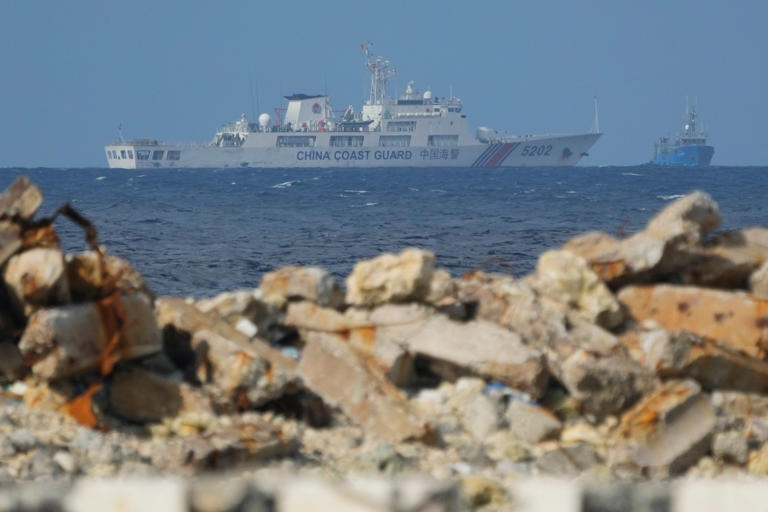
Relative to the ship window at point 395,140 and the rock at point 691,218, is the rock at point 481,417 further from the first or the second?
the ship window at point 395,140

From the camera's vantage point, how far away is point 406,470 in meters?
4.44

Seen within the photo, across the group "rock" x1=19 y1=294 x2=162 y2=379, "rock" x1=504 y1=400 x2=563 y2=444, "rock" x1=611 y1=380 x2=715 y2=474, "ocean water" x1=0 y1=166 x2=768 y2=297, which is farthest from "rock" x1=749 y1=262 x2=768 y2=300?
"rock" x1=19 y1=294 x2=162 y2=379

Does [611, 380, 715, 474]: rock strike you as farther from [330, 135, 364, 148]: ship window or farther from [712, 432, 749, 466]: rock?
[330, 135, 364, 148]: ship window

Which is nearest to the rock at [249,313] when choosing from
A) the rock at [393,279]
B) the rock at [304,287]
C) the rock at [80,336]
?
the rock at [304,287]

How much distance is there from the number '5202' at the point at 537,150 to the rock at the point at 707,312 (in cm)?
9109

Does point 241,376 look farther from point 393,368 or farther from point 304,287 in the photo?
point 304,287

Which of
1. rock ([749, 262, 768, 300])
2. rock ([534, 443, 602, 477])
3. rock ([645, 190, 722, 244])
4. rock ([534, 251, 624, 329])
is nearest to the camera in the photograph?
rock ([534, 443, 602, 477])

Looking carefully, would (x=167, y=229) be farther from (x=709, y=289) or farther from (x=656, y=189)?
(x=656, y=189)

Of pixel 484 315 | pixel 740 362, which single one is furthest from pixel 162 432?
pixel 740 362

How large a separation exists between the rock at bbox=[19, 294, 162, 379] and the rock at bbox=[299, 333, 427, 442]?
2.78 feet

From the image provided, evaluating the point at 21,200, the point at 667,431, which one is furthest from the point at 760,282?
the point at 21,200

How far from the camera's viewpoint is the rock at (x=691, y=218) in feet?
20.6

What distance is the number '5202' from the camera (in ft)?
315

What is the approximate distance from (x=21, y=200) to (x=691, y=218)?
12.9 feet
